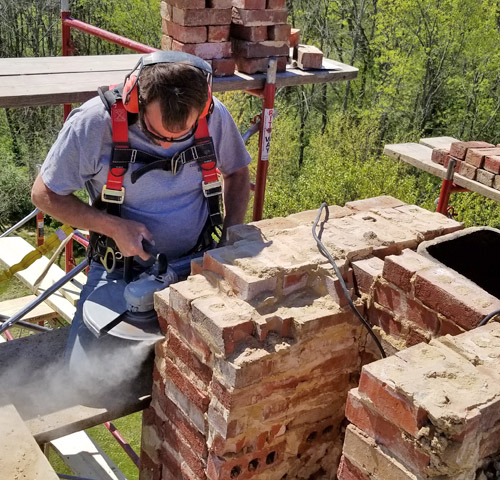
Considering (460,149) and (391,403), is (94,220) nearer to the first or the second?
(391,403)

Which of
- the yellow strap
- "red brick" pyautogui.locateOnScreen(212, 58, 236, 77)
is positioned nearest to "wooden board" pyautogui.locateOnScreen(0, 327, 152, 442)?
the yellow strap

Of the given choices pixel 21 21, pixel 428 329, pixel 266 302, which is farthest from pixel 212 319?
pixel 21 21

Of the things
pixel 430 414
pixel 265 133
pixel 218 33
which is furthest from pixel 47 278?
pixel 430 414

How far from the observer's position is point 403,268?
2805mm

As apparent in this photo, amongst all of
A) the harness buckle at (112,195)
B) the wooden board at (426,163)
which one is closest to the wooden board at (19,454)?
the harness buckle at (112,195)

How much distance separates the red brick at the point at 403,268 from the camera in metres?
2.80

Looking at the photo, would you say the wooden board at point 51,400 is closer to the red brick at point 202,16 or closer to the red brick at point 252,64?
A: the red brick at point 202,16

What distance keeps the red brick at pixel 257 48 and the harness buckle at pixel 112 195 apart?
2329 mm

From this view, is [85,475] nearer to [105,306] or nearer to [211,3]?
[105,306]

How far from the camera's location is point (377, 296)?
9.78 feet

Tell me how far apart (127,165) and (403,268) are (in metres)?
1.34

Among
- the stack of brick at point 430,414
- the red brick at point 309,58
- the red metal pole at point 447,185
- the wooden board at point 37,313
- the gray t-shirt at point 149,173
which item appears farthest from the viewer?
the wooden board at point 37,313

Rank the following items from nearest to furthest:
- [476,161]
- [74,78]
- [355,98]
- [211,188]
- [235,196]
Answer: [211,188]
[235,196]
[74,78]
[476,161]
[355,98]

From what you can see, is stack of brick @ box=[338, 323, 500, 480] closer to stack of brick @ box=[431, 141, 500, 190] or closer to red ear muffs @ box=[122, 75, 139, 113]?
red ear muffs @ box=[122, 75, 139, 113]
